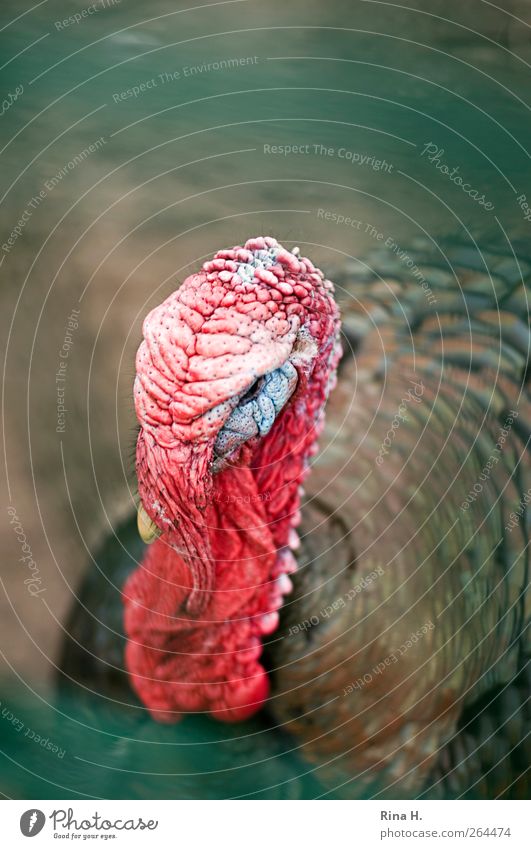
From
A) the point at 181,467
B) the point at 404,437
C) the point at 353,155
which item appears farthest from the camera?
the point at 353,155

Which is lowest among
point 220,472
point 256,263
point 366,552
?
point 366,552

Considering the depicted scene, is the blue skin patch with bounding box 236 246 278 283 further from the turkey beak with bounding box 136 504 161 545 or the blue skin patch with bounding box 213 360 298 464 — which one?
the turkey beak with bounding box 136 504 161 545

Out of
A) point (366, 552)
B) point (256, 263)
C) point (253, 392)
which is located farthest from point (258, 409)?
point (366, 552)

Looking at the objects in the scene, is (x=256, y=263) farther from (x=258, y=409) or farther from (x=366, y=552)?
(x=366, y=552)

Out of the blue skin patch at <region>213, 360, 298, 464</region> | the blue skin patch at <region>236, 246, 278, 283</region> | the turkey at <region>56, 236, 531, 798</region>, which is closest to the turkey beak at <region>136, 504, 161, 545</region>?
the turkey at <region>56, 236, 531, 798</region>

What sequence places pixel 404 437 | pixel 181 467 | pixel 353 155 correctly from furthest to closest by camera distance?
pixel 353 155, pixel 404 437, pixel 181 467

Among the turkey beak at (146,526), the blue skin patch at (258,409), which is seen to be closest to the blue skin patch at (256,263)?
the blue skin patch at (258,409)
